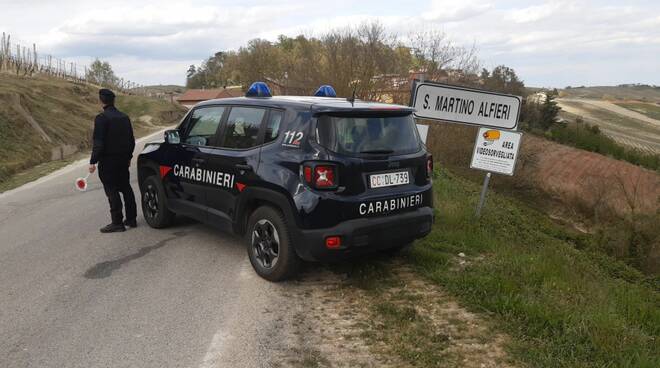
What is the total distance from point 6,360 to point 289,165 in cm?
246

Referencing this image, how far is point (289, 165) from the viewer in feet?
13.9

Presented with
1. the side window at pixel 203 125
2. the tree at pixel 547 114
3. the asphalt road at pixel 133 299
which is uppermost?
the tree at pixel 547 114

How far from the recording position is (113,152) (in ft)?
20.1

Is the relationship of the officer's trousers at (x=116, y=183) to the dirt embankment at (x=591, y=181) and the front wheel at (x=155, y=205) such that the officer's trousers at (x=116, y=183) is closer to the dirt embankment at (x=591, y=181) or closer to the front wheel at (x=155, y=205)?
the front wheel at (x=155, y=205)

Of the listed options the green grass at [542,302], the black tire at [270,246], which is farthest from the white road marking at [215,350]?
the green grass at [542,302]

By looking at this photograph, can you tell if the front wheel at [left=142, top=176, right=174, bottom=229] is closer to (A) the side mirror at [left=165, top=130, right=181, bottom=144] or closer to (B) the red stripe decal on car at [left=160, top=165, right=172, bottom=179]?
(B) the red stripe decal on car at [left=160, top=165, right=172, bottom=179]

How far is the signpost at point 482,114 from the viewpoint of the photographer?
679 cm

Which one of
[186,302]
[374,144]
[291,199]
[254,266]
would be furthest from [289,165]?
[186,302]

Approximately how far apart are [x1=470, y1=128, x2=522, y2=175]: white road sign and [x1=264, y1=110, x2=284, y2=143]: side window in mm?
3302

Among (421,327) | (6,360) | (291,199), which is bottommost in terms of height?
(6,360)

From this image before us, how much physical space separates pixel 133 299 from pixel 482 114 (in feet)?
16.6

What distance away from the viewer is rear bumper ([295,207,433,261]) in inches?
160

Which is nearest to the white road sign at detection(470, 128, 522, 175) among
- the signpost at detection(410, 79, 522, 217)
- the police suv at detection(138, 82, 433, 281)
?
the signpost at detection(410, 79, 522, 217)

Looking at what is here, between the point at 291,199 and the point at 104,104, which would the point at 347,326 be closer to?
the point at 291,199
